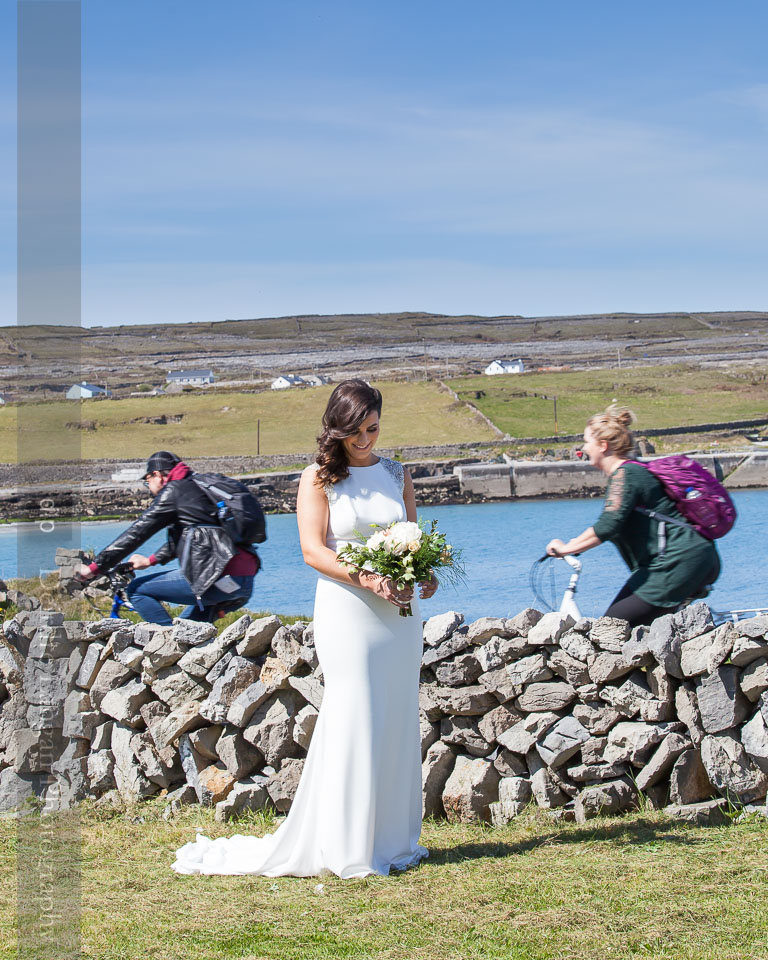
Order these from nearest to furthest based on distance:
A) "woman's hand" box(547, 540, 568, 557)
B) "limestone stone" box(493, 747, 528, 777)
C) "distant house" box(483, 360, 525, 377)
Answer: "limestone stone" box(493, 747, 528, 777)
"woman's hand" box(547, 540, 568, 557)
"distant house" box(483, 360, 525, 377)

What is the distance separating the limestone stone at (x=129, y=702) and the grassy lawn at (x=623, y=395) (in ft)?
230

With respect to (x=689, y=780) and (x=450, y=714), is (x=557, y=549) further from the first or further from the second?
(x=689, y=780)

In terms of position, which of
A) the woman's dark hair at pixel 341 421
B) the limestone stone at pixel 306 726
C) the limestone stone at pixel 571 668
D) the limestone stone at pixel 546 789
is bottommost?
the limestone stone at pixel 546 789

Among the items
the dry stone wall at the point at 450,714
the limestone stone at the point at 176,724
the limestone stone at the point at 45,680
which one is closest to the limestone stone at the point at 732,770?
the dry stone wall at the point at 450,714

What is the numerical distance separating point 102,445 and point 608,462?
75.5m

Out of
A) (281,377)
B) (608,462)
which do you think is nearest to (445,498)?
(281,377)

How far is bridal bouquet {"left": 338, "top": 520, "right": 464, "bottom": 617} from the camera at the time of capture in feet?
12.5

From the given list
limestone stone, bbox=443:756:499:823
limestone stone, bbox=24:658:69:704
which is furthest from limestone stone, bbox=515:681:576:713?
limestone stone, bbox=24:658:69:704

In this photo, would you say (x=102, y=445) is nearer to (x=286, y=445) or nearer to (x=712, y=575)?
(x=286, y=445)

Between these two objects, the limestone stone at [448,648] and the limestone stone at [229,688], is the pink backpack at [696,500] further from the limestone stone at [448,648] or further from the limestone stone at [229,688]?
the limestone stone at [229,688]

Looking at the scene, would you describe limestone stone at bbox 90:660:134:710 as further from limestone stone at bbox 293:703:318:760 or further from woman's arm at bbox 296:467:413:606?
woman's arm at bbox 296:467:413:606

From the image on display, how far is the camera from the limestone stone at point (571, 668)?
14.9 ft

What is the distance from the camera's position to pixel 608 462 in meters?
4.94

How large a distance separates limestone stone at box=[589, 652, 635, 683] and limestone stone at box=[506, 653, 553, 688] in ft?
0.73
